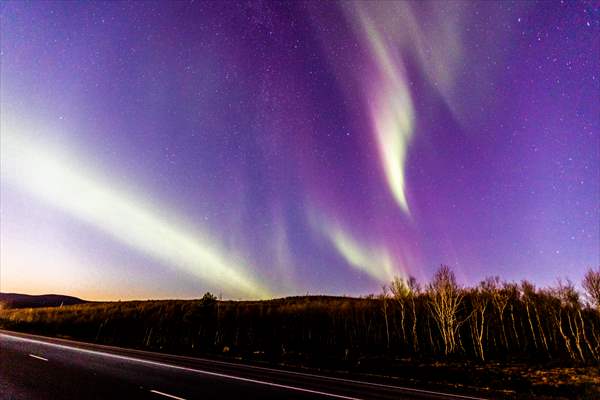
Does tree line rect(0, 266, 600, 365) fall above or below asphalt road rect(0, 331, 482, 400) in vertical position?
above

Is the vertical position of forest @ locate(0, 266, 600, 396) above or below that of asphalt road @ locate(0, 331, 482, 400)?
above

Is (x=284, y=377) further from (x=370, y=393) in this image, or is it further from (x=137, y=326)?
(x=137, y=326)

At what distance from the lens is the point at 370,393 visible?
11.0 meters

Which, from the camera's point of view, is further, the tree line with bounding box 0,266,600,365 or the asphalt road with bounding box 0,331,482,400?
the tree line with bounding box 0,266,600,365

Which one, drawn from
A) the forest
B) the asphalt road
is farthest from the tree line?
the asphalt road

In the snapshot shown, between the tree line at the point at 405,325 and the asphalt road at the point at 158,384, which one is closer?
the asphalt road at the point at 158,384

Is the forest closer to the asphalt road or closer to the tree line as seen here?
the tree line

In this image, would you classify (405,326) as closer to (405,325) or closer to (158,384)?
(405,325)

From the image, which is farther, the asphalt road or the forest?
the forest

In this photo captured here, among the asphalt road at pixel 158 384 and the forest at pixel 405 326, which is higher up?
the forest at pixel 405 326

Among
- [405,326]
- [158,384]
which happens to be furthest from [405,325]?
[158,384]

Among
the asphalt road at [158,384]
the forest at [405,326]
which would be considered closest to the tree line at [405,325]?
the forest at [405,326]

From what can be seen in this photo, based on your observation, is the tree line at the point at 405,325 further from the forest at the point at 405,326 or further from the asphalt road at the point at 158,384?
the asphalt road at the point at 158,384

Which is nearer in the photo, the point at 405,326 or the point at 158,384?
the point at 158,384
